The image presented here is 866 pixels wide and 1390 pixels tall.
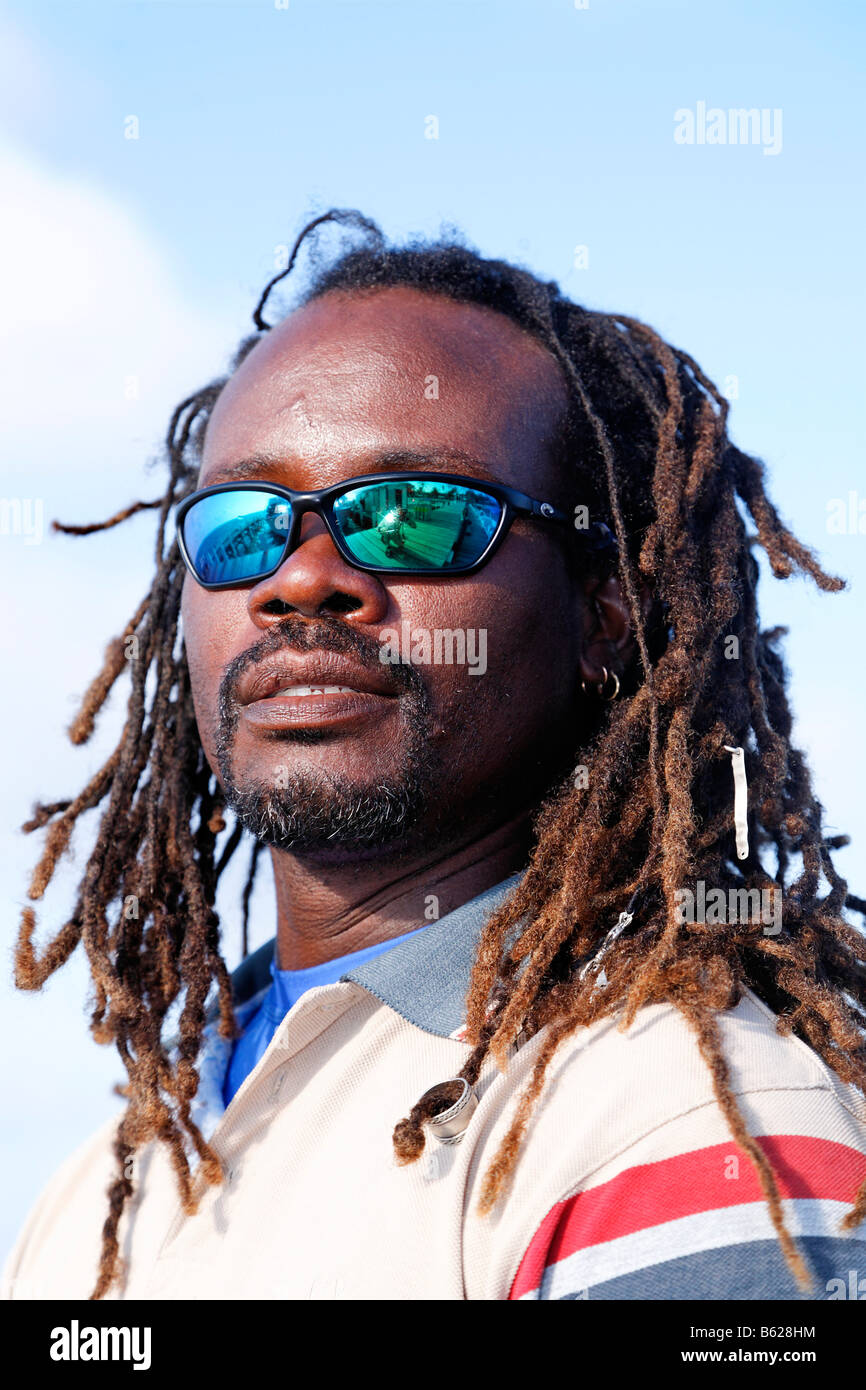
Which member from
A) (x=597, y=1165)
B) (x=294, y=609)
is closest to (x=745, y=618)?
(x=294, y=609)

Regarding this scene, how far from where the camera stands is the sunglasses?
317 cm

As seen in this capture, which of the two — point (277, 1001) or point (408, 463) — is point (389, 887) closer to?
point (277, 1001)

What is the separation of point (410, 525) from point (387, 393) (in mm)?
418

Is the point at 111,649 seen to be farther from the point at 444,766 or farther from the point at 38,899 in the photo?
the point at 444,766

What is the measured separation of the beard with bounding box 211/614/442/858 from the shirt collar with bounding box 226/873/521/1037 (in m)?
0.26

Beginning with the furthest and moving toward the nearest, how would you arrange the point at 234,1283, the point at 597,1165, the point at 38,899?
the point at 38,899 → the point at 234,1283 → the point at 597,1165

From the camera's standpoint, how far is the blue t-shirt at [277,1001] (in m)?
3.31

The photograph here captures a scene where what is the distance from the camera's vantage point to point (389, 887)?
3326 mm

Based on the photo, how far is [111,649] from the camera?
164 inches

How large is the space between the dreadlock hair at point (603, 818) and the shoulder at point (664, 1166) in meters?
0.05

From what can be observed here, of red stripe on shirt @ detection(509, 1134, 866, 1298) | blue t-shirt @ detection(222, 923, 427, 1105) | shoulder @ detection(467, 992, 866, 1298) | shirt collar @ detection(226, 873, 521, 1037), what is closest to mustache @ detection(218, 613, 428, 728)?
shirt collar @ detection(226, 873, 521, 1037)

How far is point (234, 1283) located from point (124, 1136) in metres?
0.69

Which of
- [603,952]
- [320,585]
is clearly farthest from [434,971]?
[320,585]

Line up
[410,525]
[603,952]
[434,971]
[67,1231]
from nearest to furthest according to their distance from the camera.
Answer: [603,952]
[434,971]
[410,525]
[67,1231]
